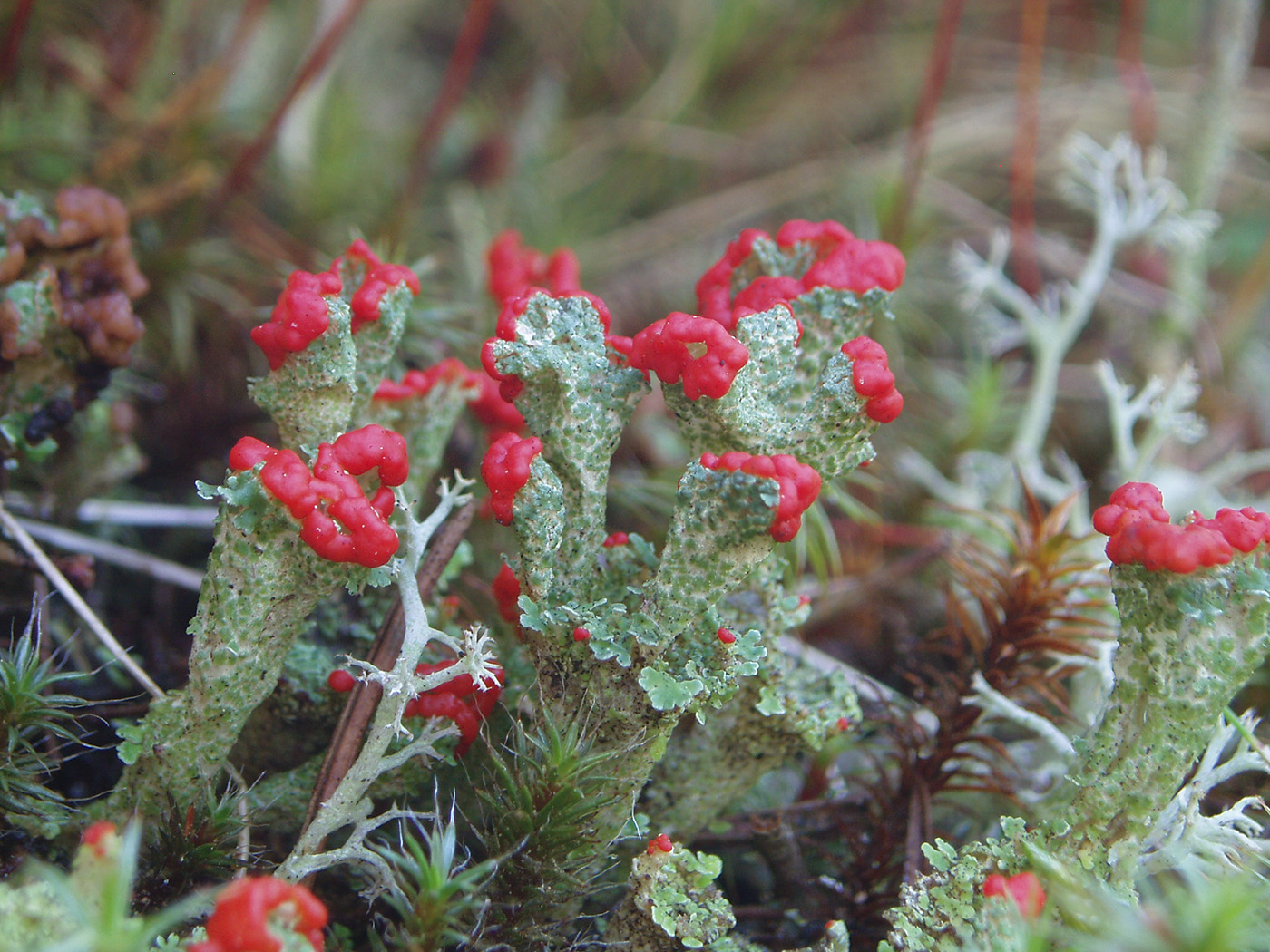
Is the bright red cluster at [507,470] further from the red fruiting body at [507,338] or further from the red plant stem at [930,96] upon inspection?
the red plant stem at [930,96]

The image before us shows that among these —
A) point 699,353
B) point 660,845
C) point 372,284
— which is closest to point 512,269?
point 372,284

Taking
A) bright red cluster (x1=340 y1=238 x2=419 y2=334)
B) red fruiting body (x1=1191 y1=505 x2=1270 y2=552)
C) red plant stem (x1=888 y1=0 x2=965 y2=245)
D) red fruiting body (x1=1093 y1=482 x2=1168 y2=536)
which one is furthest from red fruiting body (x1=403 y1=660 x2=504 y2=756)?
red plant stem (x1=888 y1=0 x2=965 y2=245)

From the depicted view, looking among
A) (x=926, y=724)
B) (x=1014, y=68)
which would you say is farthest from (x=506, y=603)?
(x=1014, y=68)

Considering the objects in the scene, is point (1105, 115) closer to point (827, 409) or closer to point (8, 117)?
point (827, 409)

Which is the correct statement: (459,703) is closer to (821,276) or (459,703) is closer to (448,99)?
(821,276)

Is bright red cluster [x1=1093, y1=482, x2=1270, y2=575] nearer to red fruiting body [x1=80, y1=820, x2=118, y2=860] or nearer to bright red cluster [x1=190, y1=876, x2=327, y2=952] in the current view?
bright red cluster [x1=190, y1=876, x2=327, y2=952]
